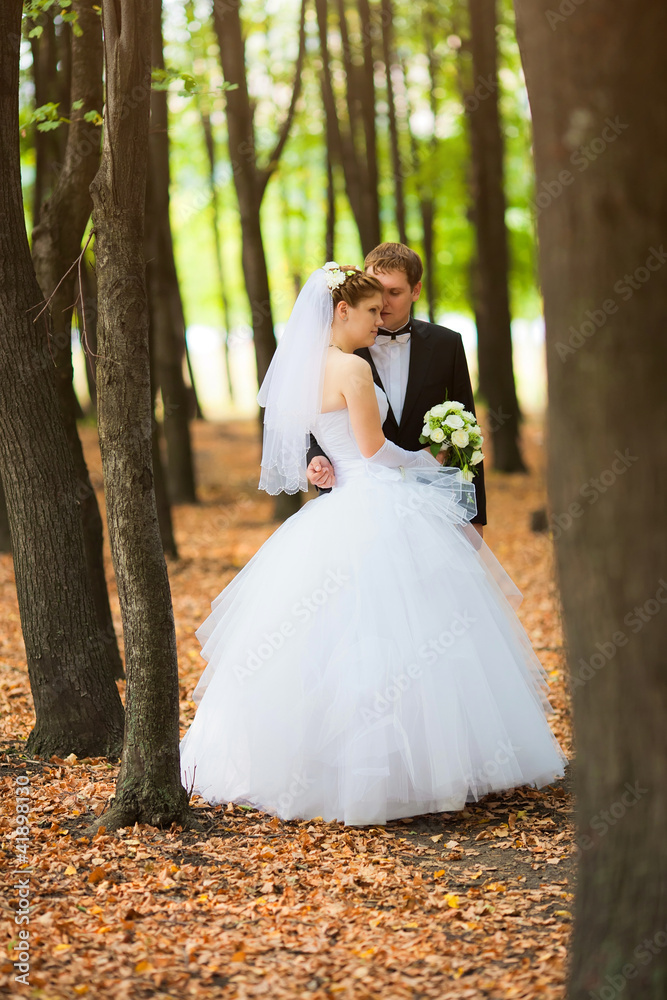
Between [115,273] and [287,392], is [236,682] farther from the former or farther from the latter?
[115,273]

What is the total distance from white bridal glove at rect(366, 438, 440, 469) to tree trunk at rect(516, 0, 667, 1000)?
219 cm

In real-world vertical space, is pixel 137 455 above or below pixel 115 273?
below

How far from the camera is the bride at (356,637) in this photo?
439cm

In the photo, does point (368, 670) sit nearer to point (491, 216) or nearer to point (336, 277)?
point (336, 277)

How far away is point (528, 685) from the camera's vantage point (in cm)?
477

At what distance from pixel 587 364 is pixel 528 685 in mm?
2635

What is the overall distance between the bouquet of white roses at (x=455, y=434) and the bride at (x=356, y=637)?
10 centimetres

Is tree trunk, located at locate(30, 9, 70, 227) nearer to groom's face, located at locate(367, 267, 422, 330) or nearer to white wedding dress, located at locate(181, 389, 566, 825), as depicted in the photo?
groom's face, located at locate(367, 267, 422, 330)

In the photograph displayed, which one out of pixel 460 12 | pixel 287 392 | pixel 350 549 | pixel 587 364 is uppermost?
pixel 460 12

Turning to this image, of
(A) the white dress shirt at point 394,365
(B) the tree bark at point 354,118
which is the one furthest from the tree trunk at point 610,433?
(B) the tree bark at point 354,118

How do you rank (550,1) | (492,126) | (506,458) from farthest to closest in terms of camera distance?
(506,458)
(492,126)
(550,1)

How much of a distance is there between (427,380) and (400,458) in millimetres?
542

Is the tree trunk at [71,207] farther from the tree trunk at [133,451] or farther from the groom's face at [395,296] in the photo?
the groom's face at [395,296]

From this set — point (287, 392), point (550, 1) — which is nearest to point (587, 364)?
point (550, 1)
